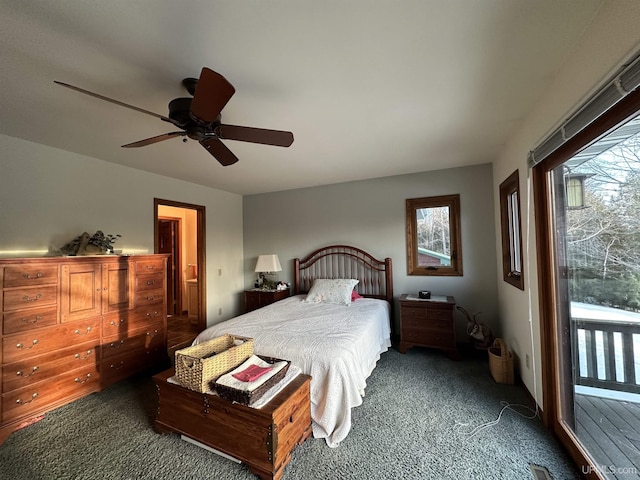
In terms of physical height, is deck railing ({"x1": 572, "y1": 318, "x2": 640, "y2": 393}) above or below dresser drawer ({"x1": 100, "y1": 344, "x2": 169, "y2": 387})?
above

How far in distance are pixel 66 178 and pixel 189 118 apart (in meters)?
2.20

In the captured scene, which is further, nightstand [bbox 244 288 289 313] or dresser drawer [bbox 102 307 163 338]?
nightstand [bbox 244 288 289 313]

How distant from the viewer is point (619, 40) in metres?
1.12

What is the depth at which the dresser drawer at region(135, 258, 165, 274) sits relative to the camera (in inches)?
115

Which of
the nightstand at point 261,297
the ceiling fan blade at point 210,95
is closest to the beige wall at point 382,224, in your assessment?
the nightstand at point 261,297

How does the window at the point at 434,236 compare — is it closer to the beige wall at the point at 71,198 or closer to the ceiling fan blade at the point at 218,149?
the ceiling fan blade at the point at 218,149

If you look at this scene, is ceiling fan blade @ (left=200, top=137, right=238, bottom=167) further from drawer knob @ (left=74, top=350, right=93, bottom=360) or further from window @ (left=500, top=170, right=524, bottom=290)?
window @ (left=500, top=170, right=524, bottom=290)

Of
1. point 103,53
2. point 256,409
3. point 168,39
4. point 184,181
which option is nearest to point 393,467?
point 256,409

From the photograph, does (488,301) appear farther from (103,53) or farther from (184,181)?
(184,181)

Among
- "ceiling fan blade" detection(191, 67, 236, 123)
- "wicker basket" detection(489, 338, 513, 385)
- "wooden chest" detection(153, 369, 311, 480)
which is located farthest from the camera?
"wicker basket" detection(489, 338, 513, 385)

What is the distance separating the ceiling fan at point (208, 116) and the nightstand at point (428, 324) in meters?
2.56

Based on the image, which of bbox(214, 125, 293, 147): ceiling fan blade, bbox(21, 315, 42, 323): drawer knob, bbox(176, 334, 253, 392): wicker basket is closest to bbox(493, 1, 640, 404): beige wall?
bbox(214, 125, 293, 147): ceiling fan blade

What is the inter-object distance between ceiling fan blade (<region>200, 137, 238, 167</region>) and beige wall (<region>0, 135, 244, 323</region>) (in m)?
1.96

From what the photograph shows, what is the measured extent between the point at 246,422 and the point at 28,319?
2.07m
